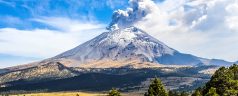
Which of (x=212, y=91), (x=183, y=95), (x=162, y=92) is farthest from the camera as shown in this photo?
(x=183, y=95)

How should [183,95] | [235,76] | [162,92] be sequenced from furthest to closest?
[183,95], [235,76], [162,92]

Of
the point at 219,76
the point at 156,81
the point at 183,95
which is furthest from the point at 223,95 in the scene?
the point at 183,95

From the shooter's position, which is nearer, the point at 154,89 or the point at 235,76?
the point at 154,89

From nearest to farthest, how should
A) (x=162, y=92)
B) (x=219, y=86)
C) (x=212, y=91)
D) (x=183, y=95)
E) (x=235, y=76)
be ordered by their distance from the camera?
(x=212, y=91), (x=162, y=92), (x=219, y=86), (x=235, y=76), (x=183, y=95)

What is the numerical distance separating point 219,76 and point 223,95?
639 centimetres

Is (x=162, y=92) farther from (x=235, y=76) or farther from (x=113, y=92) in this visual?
(x=235, y=76)

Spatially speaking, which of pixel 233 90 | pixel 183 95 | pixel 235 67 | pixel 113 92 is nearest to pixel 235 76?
pixel 235 67

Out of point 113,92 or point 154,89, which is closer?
point 113,92

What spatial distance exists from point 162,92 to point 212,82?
12.6 meters

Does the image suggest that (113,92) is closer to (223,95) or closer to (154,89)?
(154,89)

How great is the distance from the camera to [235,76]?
88938 mm

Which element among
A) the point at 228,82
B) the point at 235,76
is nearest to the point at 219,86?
the point at 228,82

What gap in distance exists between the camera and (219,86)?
242 feet

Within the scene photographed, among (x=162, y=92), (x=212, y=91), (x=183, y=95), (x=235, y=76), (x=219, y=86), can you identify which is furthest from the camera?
(x=183, y=95)
